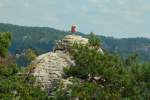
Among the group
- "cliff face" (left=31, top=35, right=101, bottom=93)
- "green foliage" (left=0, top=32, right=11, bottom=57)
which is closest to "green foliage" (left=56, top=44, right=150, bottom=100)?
"cliff face" (left=31, top=35, right=101, bottom=93)

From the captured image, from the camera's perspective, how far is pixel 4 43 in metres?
47.4

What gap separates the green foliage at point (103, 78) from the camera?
126ft

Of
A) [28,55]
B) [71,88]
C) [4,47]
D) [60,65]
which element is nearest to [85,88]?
[71,88]

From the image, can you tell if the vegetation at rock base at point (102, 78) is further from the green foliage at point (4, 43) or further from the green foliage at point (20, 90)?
the green foliage at point (4, 43)

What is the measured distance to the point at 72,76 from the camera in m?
40.1

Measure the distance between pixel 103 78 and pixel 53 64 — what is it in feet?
12.3

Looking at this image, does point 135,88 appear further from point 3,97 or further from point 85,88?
point 3,97

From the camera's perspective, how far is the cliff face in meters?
40.2

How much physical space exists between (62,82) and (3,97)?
165 inches

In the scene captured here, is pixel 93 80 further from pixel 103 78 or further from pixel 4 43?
pixel 4 43

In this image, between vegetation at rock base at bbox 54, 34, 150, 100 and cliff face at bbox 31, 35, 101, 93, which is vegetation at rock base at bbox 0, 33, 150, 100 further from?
cliff face at bbox 31, 35, 101, 93

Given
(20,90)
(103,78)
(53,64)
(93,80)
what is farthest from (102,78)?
(20,90)

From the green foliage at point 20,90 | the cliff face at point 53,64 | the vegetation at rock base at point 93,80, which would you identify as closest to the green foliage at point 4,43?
the vegetation at rock base at point 93,80

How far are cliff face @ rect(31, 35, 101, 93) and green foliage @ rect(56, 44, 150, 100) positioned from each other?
0.74 meters
